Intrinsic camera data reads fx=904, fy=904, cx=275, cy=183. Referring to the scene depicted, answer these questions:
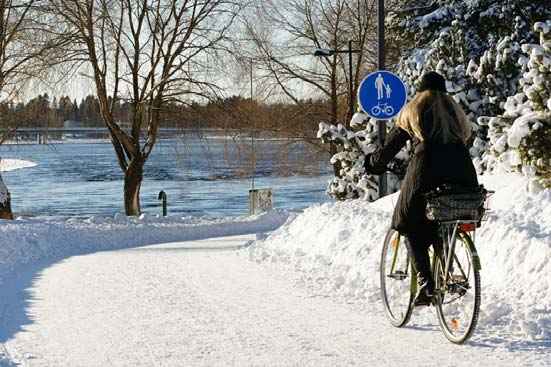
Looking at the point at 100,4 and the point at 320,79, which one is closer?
the point at 100,4

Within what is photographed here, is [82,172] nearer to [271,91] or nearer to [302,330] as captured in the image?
[271,91]

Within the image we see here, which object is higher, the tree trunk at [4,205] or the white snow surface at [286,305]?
the white snow surface at [286,305]

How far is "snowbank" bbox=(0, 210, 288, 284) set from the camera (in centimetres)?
1543

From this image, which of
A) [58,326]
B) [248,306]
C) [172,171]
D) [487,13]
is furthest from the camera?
[172,171]

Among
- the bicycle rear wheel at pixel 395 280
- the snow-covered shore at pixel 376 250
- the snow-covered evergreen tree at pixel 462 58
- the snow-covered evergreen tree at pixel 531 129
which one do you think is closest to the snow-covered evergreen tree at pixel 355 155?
the snow-covered evergreen tree at pixel 462 58

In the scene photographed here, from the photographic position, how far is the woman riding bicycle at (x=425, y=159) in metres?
6.13

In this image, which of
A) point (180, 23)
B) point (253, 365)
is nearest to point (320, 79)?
point (180, 23)

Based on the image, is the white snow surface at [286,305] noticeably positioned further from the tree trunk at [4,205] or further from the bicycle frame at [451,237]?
the tree trunk at [4,205]

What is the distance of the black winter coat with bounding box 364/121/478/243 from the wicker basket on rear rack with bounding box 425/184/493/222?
0.27 ft

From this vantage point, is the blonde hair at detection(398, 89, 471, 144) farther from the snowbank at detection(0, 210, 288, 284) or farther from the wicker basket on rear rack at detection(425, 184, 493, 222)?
the snowbank at detection(0, 210, 288, 284)

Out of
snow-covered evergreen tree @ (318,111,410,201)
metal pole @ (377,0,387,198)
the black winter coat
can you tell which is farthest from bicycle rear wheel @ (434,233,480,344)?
snow-covered evergreen tree @ (318,111,410,201)

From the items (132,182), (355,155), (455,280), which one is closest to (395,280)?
(455,280)

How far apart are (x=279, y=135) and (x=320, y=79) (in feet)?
9.18

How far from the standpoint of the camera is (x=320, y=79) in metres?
36.3
